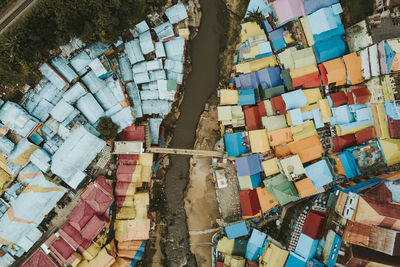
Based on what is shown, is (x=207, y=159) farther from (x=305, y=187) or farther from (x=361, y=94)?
(x=361, y=94)

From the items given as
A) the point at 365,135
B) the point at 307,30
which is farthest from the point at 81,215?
the point at 307,30

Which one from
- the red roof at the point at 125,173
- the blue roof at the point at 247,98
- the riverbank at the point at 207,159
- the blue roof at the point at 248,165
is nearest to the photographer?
the blue roof at the point at 248,165

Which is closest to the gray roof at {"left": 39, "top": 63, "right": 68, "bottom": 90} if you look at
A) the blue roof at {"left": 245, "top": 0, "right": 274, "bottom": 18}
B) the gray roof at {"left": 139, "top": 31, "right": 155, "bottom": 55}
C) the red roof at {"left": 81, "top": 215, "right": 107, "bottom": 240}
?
the gray roof at {"left": 139, "top": 31, "right": 155, "bottom": 55}

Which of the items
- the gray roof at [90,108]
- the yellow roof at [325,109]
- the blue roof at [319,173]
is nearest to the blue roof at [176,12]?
the gray roof at [90,108]

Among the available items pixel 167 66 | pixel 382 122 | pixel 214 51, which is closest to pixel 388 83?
pixel 382 122

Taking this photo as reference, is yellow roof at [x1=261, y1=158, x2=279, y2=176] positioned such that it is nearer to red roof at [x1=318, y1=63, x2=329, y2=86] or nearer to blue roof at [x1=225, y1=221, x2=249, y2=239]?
blue roof at [x1=225, y1=221, x2=249, y2=239]

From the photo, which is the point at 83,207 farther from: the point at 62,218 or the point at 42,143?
the point at 42,143

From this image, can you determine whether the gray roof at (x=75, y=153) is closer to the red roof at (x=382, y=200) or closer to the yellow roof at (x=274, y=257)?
the yellow roof at (x=274, y=257)
